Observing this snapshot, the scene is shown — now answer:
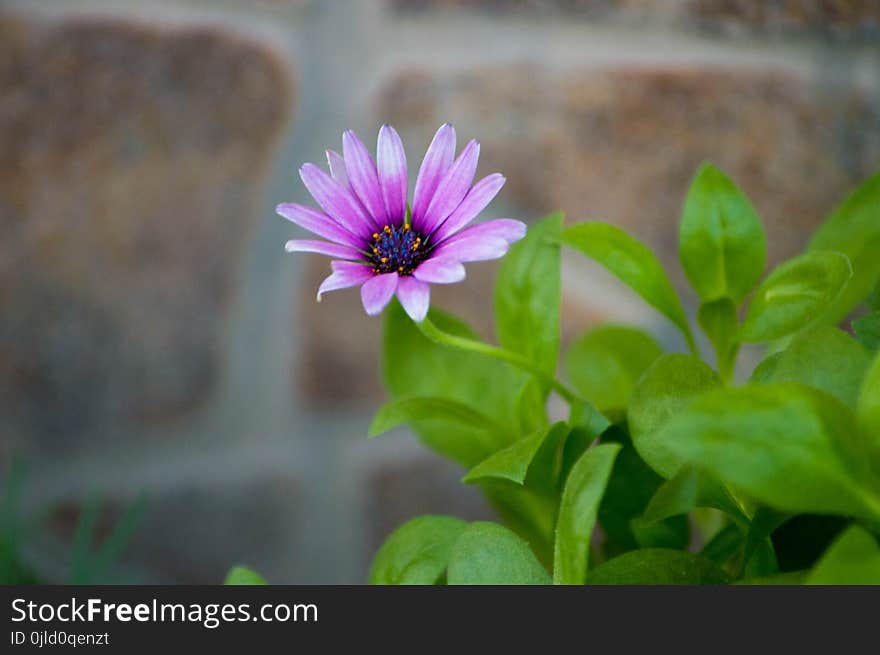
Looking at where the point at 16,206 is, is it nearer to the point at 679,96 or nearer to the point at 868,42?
the point at 679,96

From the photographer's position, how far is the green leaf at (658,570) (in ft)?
0.95

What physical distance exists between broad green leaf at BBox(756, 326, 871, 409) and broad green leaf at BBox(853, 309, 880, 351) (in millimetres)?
25

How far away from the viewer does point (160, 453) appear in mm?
783

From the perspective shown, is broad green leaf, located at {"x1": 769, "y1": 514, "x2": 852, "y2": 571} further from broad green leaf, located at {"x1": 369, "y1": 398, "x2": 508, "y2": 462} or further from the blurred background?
the blurred background

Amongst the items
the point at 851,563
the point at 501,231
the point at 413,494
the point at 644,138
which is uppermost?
the point at 644,138

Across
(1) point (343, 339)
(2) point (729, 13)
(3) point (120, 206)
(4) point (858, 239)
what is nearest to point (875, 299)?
(4) point (858, 239)

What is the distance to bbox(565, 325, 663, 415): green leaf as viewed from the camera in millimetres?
409

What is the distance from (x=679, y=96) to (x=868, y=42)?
14 centimetres

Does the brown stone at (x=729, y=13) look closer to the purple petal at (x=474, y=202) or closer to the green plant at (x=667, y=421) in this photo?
the green plant at (x=667, y=421)

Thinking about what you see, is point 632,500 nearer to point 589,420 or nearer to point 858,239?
point 589,420

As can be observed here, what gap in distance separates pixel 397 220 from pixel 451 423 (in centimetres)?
10

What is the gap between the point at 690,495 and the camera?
10.9 inches

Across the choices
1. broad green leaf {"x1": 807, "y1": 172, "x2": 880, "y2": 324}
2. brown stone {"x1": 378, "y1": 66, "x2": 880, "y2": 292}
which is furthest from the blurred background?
broad green leaf {"x1": 807, "y1": 172, "x2": 880, "y2": 324}

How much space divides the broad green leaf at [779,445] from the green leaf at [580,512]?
4 cm
